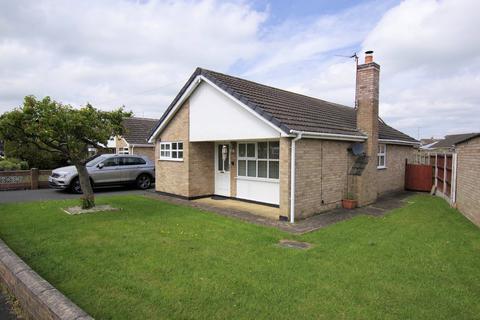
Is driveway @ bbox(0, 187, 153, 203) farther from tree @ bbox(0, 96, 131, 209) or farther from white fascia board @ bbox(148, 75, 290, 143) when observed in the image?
tree @ bbox(0, 96, 131, 209)

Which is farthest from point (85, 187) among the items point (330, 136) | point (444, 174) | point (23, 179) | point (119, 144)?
point (119, 144)

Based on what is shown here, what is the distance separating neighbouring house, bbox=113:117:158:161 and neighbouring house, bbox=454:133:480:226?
18.1 metres

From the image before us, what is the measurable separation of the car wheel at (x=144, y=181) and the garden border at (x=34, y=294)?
1164 cm

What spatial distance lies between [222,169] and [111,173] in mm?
6133

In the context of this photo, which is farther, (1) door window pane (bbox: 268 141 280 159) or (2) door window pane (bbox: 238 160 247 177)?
(2) door window pane (bbox: 238 160 247 177)

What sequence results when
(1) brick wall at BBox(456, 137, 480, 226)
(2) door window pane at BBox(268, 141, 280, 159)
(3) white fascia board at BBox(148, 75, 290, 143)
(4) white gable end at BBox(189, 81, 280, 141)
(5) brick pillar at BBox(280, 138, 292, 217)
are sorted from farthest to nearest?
(2) door window pane at BBox(268, 141, 280, 159)
(4) white gable end at BBox(189, 81, 280, 141)
(3) white fascia board at BBox(148, 75, 290, 143)
(5) brick pillar at BBox(280, 138, 292, 217)
(1) brick wall at BBox(456, 137, 480, 226)

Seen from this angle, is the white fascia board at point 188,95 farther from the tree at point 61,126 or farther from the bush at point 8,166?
the bush at point 8,166

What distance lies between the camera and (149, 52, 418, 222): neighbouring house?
9.31 m

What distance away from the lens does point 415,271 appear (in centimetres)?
536

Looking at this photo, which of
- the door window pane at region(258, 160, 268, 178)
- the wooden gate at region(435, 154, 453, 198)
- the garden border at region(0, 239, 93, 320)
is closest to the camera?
→ the garden border at region(0, 239, 93, 320)

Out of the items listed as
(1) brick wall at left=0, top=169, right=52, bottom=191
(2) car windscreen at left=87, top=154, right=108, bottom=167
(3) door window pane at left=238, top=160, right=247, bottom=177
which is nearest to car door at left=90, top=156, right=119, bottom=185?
(2) car windscreen at left=87, top=154, right=108, bottom=167

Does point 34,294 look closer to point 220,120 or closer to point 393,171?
point 220,120

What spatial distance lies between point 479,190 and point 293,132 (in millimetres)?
5284

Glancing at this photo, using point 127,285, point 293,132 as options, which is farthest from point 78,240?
point 293,132
